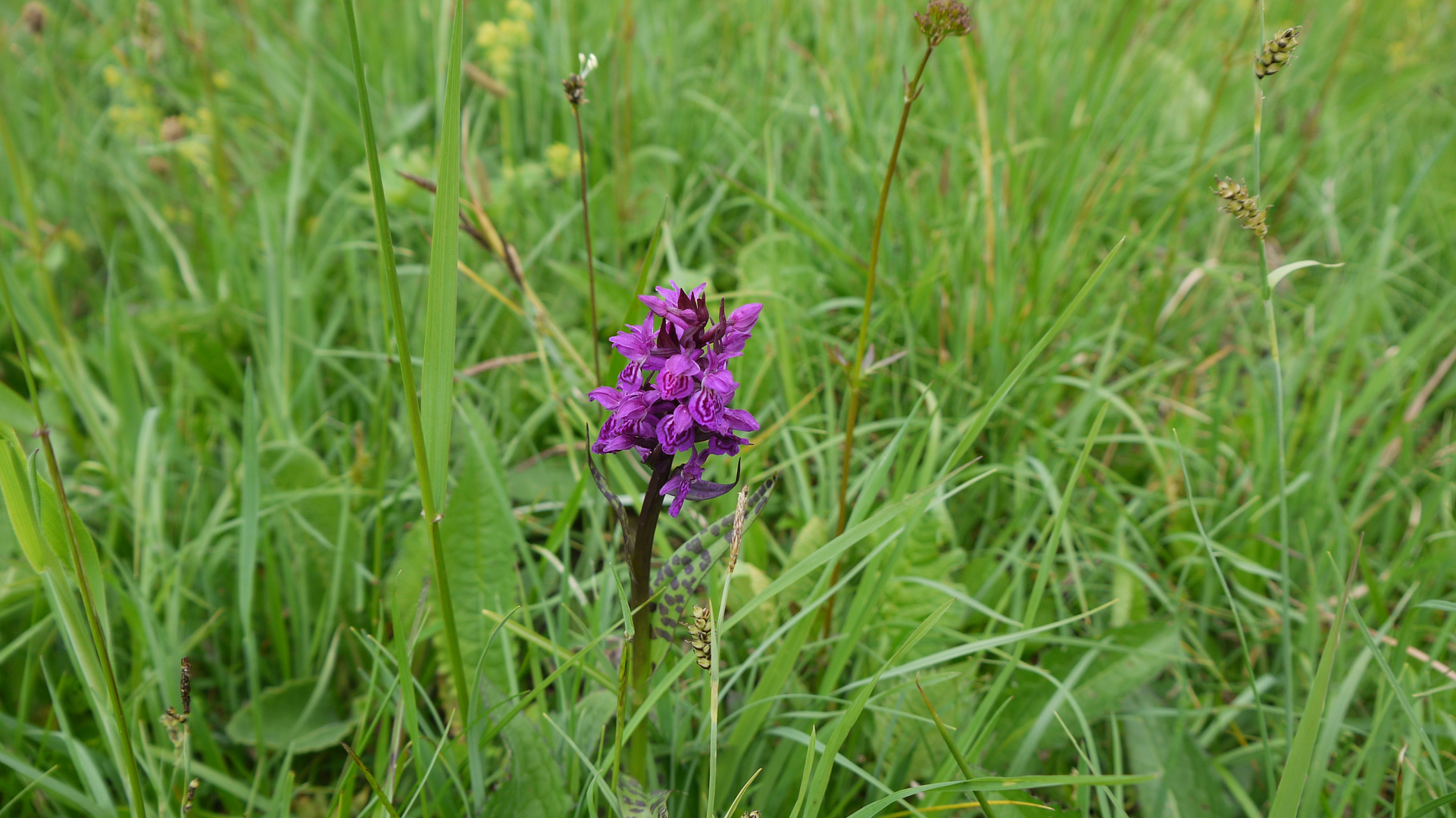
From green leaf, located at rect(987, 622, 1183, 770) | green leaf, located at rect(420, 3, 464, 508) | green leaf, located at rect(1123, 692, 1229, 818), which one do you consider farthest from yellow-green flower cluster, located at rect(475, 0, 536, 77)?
green leaf, located at rect(1123, 692, 1229, 818)

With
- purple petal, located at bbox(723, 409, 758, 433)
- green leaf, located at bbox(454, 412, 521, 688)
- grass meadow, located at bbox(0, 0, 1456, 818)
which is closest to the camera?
purple petal, located at bbox(723, 409, 758, 433)

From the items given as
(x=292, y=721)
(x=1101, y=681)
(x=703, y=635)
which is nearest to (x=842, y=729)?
(x=703, y=635)

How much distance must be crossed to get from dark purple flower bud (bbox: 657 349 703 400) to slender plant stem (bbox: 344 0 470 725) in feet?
1.04

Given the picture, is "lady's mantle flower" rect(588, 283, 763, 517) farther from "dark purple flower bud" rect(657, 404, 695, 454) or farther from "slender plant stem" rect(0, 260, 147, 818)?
"slender plant stem" rect(0, 260, 147, 818)

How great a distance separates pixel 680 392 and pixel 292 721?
1208mm

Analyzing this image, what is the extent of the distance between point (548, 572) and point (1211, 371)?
2.17 m

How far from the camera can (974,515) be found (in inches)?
81.1

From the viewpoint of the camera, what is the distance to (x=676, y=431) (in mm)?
970

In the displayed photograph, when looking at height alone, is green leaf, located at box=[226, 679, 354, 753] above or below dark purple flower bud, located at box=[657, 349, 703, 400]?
below

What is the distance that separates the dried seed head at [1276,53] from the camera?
1188mm

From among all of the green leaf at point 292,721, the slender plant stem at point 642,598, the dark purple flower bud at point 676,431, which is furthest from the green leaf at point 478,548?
the dark purple flower bud at point 676,431

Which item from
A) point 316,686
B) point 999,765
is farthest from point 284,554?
point 999,765

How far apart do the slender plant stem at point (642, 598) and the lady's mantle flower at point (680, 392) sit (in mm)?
23

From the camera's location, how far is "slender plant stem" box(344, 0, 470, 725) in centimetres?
91
